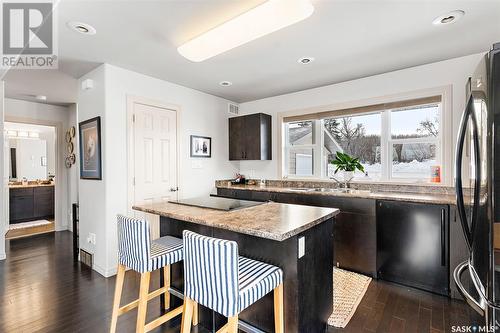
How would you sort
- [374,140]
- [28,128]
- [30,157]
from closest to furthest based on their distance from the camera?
[374,140], [28,128], [30,157]

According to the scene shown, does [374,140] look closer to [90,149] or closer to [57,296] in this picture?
[90,149]

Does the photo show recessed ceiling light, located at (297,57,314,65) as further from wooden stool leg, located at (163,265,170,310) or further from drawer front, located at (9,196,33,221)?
drawer front, located at (9,196,33,221)

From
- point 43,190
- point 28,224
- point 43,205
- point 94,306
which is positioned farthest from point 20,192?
point 94,306

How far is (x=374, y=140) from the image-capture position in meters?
3.47

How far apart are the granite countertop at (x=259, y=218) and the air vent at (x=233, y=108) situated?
9.49 feet

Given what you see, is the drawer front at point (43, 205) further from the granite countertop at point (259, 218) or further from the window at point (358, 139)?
the window at point (358, 139)

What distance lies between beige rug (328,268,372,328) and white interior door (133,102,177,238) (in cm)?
249

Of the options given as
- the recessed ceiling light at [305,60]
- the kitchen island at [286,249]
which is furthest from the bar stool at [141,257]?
the recessed ceiling light at [305,60]

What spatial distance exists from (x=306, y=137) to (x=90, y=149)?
3.21 meters

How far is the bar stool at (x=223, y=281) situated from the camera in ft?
4.08

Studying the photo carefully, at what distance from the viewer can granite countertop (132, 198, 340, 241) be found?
1.39 metres

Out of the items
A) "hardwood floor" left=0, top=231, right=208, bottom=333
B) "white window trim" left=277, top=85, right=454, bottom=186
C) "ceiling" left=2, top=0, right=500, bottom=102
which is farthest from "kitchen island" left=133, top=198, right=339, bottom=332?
"white window trim" left=277, top=85, right=454, bottom=186

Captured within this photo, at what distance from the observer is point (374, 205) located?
110 inches

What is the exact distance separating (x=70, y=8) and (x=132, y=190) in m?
2.01
